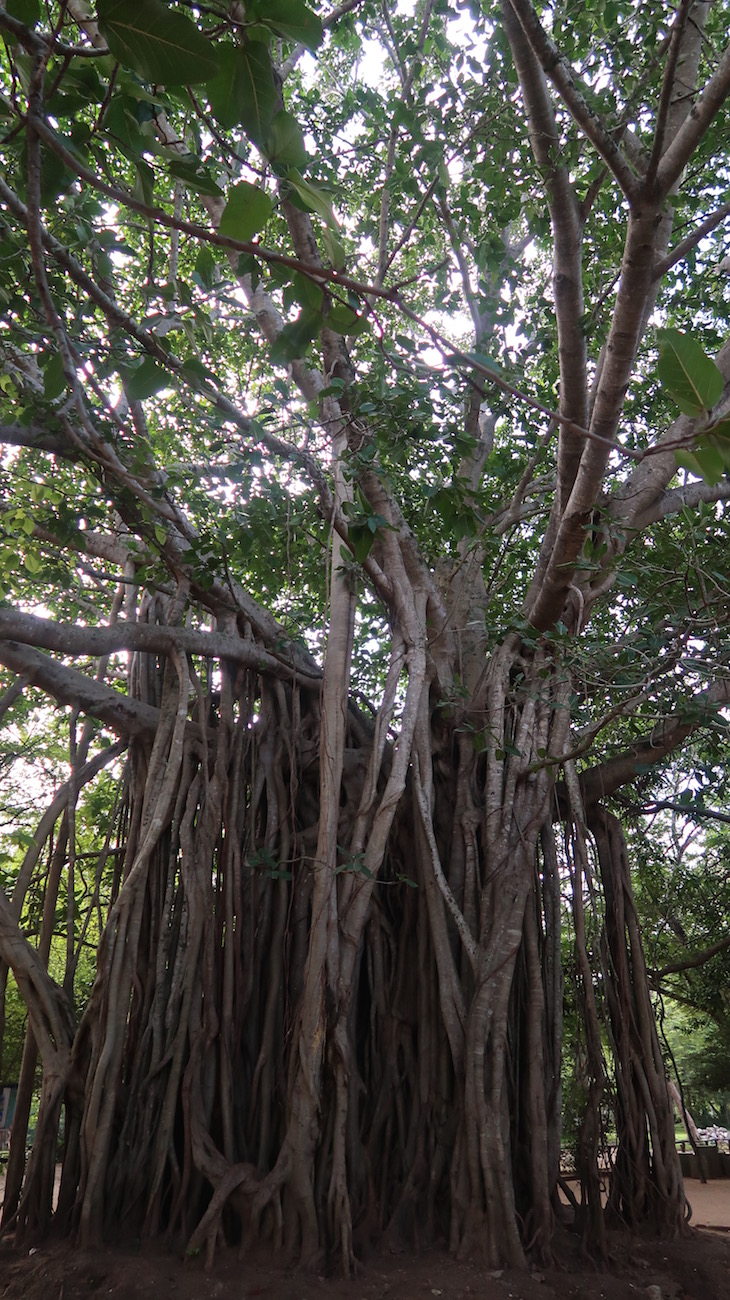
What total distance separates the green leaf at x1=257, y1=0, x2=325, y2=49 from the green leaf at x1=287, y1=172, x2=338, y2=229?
0.46 ft

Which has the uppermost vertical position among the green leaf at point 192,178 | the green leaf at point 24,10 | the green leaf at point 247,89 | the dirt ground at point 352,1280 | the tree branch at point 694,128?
the tree branch at point 694,128

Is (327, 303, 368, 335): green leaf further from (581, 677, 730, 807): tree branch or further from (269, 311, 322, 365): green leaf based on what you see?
(581, 677, 730, 807): tree branch

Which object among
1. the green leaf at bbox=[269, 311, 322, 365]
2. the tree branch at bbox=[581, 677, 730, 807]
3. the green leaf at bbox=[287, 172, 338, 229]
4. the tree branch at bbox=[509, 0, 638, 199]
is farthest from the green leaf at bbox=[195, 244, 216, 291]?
the tree branch at bbox=[581, 677, 730, 807]

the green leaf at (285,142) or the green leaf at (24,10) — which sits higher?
the green leaf at (24,10)

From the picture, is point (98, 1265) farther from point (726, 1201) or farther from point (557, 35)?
point (726, 1201)

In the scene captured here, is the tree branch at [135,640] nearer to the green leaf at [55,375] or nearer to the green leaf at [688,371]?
the green leaf at [55,375]

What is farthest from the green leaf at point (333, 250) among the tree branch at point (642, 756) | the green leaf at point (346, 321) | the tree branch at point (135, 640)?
the tree branch at point (135, 640)

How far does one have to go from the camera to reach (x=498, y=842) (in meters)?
3.69

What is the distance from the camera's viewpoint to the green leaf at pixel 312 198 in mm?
1066

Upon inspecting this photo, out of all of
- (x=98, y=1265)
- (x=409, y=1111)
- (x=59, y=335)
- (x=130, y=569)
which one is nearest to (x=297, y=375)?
(x=130, y=569)

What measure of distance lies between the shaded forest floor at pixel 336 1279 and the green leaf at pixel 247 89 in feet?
9.99

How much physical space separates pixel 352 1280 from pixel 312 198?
3.08 meters

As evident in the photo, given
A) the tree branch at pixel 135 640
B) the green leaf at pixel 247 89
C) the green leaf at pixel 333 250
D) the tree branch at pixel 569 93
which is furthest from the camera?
the tree branch at pixel 135 640

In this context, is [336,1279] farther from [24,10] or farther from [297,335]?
[24,10]
